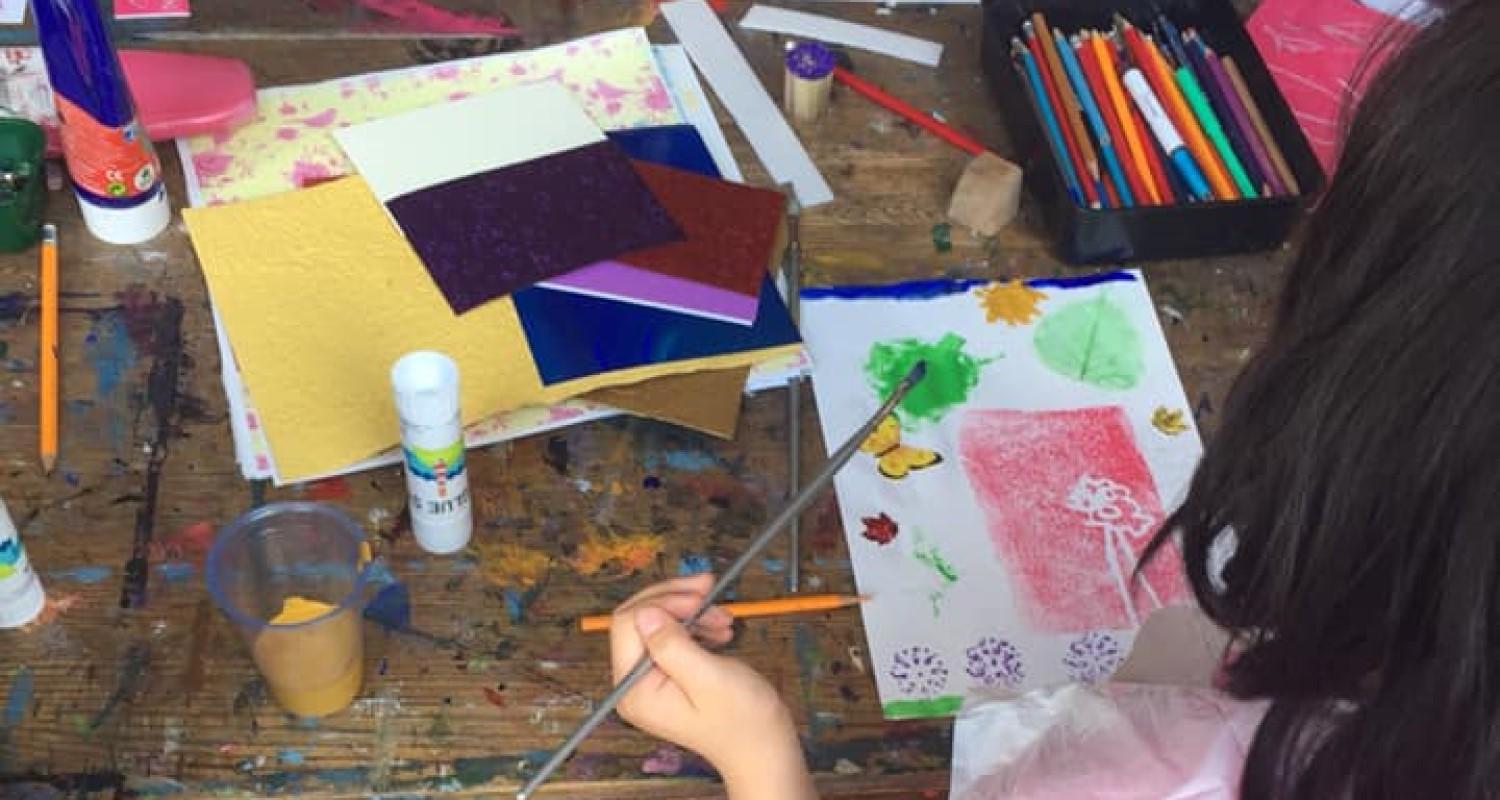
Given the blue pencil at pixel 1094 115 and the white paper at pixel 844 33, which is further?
the white paper at pixel 844 33

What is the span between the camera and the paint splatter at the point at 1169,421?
0.99 metres

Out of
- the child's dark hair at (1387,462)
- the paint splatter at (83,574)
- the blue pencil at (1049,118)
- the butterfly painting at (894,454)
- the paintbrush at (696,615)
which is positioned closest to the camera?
the child's dark hair at (1387,462)

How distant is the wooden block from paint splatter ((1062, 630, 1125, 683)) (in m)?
0.31

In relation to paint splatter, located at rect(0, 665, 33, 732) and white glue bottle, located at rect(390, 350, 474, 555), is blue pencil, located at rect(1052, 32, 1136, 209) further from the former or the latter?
paint splatter, located at rect(0, 665, 33, 732)

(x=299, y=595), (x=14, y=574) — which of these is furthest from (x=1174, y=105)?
(x=14, y=574)

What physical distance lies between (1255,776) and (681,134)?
0.58m

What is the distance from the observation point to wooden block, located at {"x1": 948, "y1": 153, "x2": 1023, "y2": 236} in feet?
3.46

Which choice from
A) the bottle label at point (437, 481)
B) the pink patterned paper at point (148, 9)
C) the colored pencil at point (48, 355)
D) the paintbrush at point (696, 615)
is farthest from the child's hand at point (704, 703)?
the pink patterned paper at point (148, 9)

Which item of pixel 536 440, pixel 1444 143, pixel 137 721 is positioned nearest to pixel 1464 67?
pixel 1444 143

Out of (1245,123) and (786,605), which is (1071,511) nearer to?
(786,605)

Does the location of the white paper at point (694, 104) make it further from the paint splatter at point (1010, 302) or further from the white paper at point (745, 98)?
the paint splatter at point (1010, 302)

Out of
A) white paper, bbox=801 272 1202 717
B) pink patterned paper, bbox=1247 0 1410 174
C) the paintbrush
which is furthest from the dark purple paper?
pink patterned paper, bbox=1247 0 1410 174

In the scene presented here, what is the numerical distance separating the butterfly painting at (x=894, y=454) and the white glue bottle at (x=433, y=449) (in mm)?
240

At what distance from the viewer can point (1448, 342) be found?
22.4 inches
